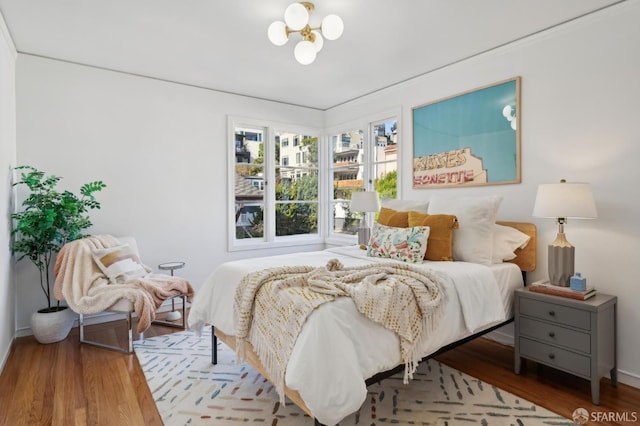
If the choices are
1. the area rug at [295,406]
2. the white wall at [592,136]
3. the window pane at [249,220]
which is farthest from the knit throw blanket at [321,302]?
the window pane at [249,220]

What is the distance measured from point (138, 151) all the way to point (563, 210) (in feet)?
12.8

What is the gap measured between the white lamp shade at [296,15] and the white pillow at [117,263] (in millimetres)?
2476

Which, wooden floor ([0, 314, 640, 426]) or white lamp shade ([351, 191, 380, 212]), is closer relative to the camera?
wooden floor ([0, 314, 640, 426])

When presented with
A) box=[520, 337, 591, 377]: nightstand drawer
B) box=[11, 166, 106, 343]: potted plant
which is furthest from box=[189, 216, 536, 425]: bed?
box=[11, 166, 106, 343]: potted plant

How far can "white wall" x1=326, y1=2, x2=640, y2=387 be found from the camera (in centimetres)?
240

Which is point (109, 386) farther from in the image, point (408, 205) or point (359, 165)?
point (359, 165)

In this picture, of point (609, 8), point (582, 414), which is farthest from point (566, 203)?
point (609, 8)

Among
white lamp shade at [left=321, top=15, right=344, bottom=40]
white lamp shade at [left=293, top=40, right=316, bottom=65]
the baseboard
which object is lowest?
the baseboard

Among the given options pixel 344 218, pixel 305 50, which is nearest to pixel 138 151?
pixel 305 50

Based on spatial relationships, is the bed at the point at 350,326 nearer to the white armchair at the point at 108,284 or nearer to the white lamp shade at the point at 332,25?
the white armchair at the point at 108,284

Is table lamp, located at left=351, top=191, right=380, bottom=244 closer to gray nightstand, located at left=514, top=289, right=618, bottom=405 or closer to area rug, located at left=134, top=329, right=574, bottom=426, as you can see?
area rug, located at left=134, top=329, right=574, bottom=426

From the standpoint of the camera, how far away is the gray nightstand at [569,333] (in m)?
2.19

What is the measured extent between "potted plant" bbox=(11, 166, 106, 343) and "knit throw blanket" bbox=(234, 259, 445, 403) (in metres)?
1.99

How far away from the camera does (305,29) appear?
2.53 meters
